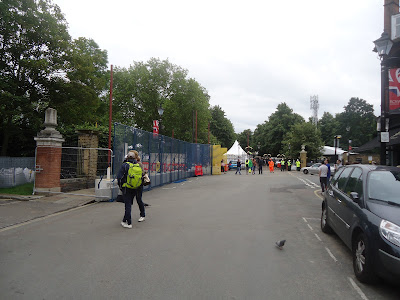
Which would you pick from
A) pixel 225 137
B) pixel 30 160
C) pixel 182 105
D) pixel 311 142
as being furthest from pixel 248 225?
pixel 225 137

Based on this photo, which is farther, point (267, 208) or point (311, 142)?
point (311, 142)

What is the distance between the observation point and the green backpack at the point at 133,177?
681 cm

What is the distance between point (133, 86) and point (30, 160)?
30081mm

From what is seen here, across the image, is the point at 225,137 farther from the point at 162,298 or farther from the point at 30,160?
the point at 162,298

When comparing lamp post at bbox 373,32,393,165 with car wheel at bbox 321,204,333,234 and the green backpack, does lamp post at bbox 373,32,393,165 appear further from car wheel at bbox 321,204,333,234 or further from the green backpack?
the green backpack

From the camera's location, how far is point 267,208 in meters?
9.73

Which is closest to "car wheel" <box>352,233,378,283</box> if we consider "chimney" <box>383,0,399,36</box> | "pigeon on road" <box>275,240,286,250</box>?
"pigeon on road" <box>275,240,286,250</box>

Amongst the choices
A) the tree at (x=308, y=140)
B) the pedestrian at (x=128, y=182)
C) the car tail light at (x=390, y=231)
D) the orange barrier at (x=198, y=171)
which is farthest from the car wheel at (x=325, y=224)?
the tree at (x=308, y=140)

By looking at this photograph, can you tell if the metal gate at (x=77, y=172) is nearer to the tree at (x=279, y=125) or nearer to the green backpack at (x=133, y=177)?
the green backpack at (x=133, y=177)

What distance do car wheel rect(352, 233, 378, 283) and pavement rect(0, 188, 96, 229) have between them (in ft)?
22.7

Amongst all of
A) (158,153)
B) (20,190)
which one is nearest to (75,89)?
(158,153)

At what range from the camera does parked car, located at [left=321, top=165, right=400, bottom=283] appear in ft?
11.6

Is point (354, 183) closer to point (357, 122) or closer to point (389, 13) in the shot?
point (389, 13)

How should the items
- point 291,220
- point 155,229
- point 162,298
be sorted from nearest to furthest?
point 162,298
point 155,229
point 291,220
